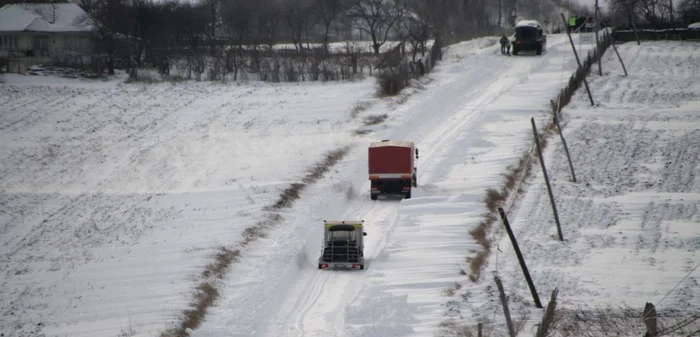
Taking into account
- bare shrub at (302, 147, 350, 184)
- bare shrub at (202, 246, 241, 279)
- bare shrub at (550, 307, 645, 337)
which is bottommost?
bare shrub at (550, 307, 645, 337)

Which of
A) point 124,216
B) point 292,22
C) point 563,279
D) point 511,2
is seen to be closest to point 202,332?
point 563,279

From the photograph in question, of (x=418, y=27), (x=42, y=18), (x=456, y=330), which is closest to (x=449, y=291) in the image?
(x=456, y=330)

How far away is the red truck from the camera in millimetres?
31281

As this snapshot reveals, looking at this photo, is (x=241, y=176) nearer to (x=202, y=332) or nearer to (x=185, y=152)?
(x=185, y=152)

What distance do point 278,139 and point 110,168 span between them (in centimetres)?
851

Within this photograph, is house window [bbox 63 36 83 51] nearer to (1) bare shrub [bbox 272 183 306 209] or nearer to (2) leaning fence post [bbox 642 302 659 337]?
(1) bare shrub [bbox 272 183 306 209]

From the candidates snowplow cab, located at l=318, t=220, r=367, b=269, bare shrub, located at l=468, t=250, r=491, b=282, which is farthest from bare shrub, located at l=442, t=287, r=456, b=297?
snowplow cab, located at l=318, t=220, r=367, b=269

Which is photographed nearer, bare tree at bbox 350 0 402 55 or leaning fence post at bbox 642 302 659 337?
leaning fence post at bbox 642 302 659 337

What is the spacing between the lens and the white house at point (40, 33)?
75688 mm

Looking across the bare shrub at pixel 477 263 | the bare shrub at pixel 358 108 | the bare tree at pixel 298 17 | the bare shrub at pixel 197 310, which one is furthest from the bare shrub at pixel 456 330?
the bare tree at pixel 298 17

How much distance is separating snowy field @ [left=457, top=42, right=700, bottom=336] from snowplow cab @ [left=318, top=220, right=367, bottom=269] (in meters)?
3.43

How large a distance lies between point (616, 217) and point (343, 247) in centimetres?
1105

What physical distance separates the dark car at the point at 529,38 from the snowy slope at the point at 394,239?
1697 centimetres

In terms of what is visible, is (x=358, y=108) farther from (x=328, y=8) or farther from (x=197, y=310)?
(x=328, y=8)
